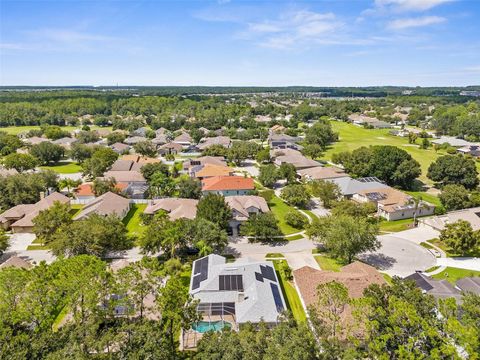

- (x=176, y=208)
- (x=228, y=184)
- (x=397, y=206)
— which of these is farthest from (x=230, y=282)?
(x=397, y=206)

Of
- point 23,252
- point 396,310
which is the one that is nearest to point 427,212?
point 396,310

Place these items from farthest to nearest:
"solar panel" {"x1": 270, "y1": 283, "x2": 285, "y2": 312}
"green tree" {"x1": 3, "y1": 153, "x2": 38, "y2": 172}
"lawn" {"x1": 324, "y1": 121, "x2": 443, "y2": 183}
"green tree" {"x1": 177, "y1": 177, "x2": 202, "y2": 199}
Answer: "lawn" {"x1": 324, "y1": 121, "x2": 443, "y2": 183} → "green tree" {"x1": 3, "y1": 153, "x2": 38, "y2": 172} → "green tree" {"x1": 177, "y1": 177, "x2": 202, "y2": 199} → "solar panel" {"x1": 270, "y1": 283, "x2": 285, "y2": 312}

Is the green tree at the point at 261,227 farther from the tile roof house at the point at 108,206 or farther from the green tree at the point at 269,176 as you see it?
the green tree at the point at 269,176

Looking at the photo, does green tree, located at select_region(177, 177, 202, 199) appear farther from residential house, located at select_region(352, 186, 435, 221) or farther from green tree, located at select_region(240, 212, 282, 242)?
residential house, located at select_region(352, 186, 435, 221)

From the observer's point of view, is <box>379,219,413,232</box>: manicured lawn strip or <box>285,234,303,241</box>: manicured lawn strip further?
<box>379,219,413,232</box>: manicured lawn strip

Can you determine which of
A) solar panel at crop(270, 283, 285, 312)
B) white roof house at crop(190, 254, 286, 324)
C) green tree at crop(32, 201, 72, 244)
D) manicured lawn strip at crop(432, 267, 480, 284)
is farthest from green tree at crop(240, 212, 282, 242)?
green tree at crop(32, 201, 72, 244)

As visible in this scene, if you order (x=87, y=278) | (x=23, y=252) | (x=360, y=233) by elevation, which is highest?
(x=87, y=278)

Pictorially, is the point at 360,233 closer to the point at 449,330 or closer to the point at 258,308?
the point at 258,308
